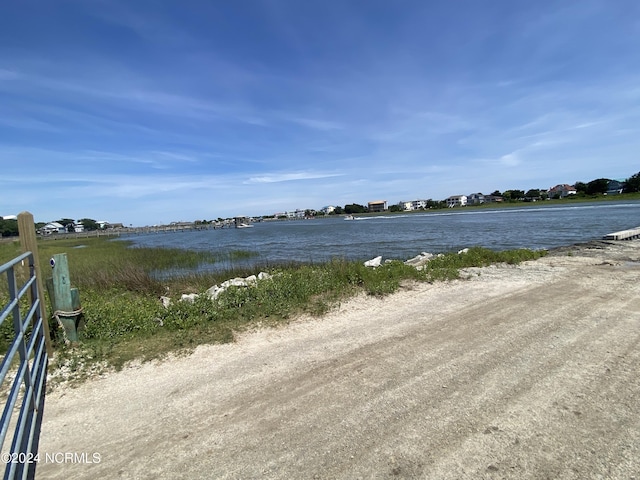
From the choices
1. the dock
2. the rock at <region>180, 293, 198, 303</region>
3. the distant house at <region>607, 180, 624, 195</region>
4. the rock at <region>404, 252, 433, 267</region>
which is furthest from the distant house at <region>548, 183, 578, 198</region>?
the rock at <region>180, 293, 198, 303</region>

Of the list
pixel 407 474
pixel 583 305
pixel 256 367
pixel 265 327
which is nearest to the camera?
pixel 407 474

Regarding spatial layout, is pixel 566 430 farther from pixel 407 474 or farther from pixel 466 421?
pixel 407 474

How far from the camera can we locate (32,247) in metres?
4.67

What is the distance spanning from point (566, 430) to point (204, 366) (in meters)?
3.77

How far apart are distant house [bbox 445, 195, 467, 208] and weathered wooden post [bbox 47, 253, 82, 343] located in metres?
185

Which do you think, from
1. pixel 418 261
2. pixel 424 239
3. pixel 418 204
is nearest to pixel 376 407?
pixel 418 261

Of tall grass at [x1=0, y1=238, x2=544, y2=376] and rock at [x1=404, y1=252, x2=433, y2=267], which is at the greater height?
tall grass at [x1=0, y1=238, x2=544, y2=376]

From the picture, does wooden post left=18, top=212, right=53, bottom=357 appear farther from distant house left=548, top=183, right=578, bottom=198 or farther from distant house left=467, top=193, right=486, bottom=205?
distant house left=467, top=193, right=486, bottom=205

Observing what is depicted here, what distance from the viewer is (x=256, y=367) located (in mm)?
4180

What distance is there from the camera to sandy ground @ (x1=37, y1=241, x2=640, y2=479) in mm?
2535

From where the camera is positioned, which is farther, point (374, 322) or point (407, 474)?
point (374, 322)

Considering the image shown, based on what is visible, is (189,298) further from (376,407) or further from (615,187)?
(615,187)

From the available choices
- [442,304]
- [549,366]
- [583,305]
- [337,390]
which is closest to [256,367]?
[337,390]

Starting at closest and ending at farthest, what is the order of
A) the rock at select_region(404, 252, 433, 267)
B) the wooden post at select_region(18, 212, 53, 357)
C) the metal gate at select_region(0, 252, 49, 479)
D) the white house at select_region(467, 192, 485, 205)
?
the metal gate at select_region(0, 252, 49, 479)
the wooden post at select_region(18, 212, 53, 357)
the rock at select_region(404, 252, 433, 267)
the white house at select_region(467, 192, 485, 205)
